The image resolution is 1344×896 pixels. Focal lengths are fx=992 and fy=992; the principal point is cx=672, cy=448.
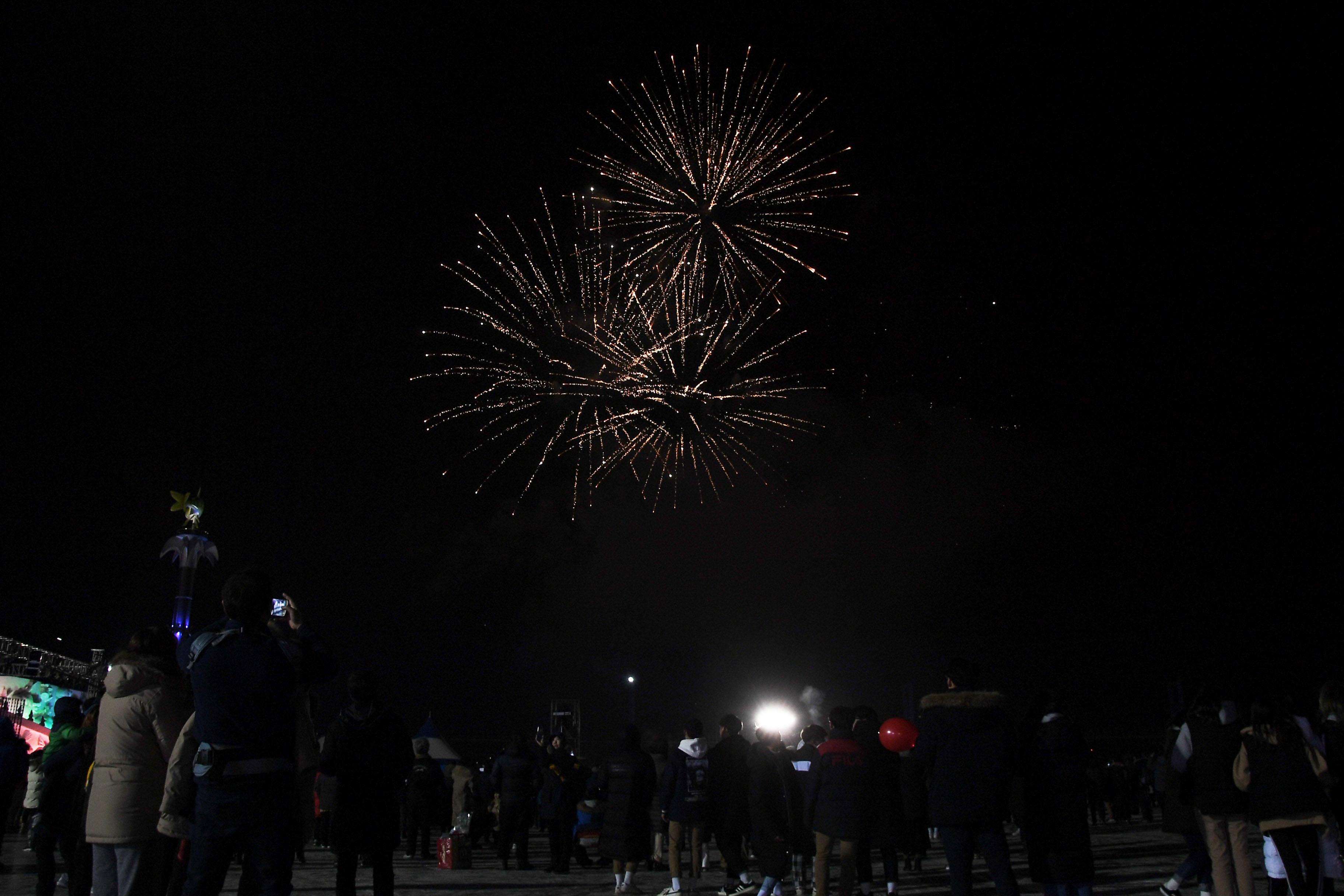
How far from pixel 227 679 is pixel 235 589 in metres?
0.40

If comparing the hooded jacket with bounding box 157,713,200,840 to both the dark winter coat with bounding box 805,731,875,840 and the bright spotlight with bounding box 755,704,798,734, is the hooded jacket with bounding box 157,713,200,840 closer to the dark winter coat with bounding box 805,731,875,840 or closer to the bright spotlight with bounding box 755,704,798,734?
the dark winter coat with bounding box 805,731,875,840

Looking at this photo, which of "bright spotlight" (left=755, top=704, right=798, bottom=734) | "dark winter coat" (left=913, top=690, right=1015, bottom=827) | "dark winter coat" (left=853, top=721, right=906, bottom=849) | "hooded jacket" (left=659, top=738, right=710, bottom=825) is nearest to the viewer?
"dark winter coat" (left=913, top=690, right=1015, bottom=827)

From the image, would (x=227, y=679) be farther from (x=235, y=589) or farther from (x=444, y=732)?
(x=444, y=732)

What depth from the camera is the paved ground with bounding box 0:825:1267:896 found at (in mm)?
9602

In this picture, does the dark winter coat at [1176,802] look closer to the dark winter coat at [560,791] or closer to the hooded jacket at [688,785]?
the hooded jacket at [688,785]

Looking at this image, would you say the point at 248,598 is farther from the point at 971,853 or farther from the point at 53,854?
the point at 53,854

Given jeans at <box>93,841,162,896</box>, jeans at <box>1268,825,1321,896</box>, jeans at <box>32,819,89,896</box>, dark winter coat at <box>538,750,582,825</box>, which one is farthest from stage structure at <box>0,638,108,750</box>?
jeans at <box>1268,825,1321,896</box>

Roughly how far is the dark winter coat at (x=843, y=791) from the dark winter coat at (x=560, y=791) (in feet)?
18.0

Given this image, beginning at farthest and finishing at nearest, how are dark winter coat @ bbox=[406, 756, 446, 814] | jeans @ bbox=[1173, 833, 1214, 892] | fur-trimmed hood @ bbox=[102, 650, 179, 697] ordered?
dark winter coat @ bbox=[406, 756, 446, 814], jeans @ bbox=[1173, 833, 1214, 892], fur-trimmed hood @ bbox=[102, 650, 179, 697]

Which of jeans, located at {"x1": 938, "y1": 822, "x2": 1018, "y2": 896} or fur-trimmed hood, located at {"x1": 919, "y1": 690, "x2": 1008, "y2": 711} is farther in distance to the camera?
fur-trimmed hood, located at {"x1": 919, "y1": 690, "x2": 1008, "y2": 711}

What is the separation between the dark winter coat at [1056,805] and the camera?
21.6ft

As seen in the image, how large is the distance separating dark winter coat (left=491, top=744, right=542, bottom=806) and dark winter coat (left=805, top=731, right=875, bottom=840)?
6091mm

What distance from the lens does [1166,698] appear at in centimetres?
4778

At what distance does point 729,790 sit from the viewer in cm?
956
